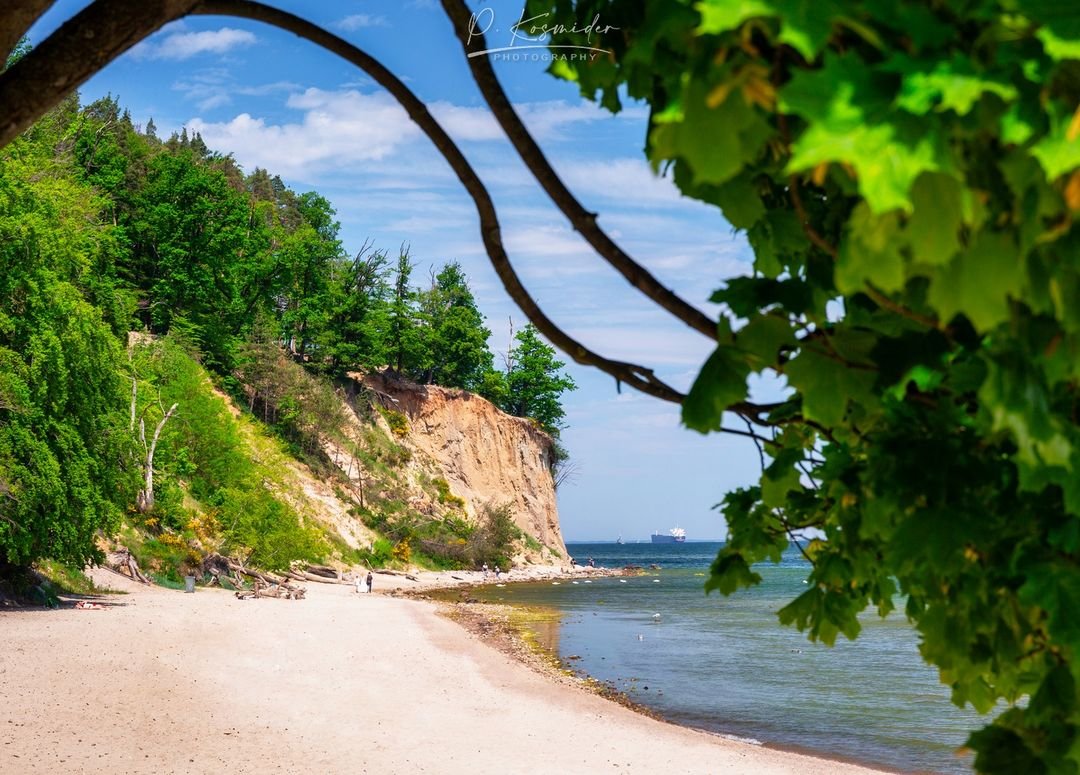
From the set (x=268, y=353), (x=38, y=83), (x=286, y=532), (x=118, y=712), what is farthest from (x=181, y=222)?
(x=38, y=83)

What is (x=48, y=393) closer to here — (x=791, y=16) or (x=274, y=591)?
(x=274, y=591)

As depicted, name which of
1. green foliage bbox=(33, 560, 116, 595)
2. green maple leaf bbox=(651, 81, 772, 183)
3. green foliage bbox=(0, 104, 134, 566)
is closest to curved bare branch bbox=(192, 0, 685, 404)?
green maple leaf bbox=(651, 81, 772, 183)

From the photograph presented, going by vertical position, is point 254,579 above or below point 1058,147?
below

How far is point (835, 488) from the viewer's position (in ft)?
5.81

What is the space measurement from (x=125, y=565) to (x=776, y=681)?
19790 millimetres

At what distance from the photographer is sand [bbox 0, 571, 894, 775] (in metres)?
10.8

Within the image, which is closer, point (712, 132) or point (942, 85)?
point (942, 85)

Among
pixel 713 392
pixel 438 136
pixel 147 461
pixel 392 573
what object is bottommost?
pixel 392 573

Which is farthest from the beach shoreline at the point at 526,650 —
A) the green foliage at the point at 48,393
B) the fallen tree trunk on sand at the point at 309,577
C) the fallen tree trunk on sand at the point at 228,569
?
the green foliage at the point at 48,393

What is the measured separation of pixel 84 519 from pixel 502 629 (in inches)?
542

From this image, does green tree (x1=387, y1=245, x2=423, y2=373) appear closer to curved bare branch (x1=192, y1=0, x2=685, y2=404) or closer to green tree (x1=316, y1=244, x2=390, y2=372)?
green tree (x1=316, y1=244, x2=390, y2=372)

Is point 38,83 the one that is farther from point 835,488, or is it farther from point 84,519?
point 84,519

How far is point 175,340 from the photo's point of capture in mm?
41250

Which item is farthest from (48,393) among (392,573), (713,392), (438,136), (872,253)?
(392,573)
